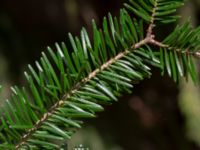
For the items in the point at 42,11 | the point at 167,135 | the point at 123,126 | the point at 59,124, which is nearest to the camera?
the point at 59,124

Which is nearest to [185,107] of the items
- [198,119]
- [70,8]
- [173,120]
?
[198,119]

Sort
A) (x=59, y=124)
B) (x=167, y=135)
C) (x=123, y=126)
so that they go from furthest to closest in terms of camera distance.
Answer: (x=167, y=135)
(x=123, y=126)
(x=59, y=124)

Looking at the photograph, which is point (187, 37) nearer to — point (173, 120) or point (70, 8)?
point (70, 8)

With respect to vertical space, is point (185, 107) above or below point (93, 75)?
below

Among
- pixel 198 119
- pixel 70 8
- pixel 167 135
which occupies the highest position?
pixel 70 8

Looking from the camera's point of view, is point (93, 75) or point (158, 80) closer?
point (93, 75)

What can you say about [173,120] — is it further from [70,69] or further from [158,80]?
[70,69]
